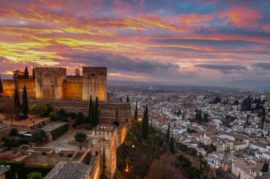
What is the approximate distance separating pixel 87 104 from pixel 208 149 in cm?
2625

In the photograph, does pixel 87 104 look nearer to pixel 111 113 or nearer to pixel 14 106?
pixel 111 113

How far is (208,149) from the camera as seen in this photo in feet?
138

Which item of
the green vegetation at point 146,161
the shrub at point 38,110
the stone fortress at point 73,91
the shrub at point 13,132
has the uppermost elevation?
the stone fortress at point 73,91

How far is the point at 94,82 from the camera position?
23.6 meters

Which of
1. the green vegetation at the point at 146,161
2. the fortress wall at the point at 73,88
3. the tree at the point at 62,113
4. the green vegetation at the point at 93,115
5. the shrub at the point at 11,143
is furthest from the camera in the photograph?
the fortress wall at the point at 73,88

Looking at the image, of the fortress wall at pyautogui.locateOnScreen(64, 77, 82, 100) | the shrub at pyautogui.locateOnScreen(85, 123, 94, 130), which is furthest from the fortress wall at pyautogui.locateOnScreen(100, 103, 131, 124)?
the fortress wall at pyautogui.locateOnScreen(64, 77, 82, 100)

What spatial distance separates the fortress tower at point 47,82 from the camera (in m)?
24.0

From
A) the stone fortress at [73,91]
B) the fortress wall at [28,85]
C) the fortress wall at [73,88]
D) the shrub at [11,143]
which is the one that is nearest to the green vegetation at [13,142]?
the shrub at [11,143]

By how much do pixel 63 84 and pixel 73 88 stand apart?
1.05 m

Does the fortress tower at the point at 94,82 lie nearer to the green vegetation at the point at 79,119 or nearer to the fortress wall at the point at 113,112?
the fortress wall at the point at 113,112

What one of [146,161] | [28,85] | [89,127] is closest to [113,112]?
[89,127]

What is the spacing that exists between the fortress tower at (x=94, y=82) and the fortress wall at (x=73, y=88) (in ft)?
3.76

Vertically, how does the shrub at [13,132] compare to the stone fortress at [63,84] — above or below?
below

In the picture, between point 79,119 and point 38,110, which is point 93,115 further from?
point 38,110
